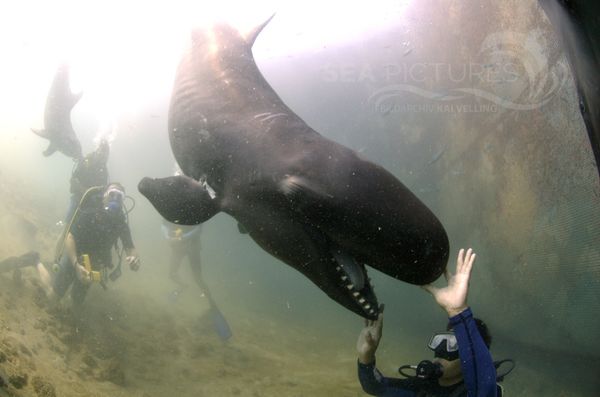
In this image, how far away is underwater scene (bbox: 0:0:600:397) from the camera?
2.30 meters

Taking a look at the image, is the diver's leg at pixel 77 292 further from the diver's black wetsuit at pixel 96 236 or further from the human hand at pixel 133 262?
the human hand at pixel 133 262

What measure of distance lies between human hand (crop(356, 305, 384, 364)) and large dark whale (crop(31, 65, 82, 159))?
13.6 metres

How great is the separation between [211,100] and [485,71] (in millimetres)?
8387

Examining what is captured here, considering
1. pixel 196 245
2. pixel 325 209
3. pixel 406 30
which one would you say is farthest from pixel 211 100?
pixel 406 30

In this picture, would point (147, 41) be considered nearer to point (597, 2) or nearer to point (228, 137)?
point (228, 137)

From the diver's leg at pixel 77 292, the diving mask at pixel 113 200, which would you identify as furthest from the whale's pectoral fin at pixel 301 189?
the diver's leg at pixel 77 292

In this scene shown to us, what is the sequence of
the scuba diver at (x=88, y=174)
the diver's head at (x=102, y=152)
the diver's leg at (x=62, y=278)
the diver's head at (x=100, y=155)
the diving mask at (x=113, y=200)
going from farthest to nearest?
1. the diver's head at (x=102, y=152)
2. the diver's head at (x=100, y=155)
3. the scuba diver at (x=88, y=174)
4. the diver's leg at (x=62, y=278)
5. the diving mask at (x=113, y=200)

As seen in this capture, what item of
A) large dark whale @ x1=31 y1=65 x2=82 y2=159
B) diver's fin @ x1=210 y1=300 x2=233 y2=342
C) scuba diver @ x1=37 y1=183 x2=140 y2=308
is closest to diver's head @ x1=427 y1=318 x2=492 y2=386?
scuba diver @ x1=37 y1=183 x2=140 y2=308

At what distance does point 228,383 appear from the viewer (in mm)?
8133

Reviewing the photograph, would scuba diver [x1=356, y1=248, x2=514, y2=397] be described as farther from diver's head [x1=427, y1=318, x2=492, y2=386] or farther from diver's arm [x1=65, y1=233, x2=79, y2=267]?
diver's arm [x1=65, y1=233, x2=79, y2=267]

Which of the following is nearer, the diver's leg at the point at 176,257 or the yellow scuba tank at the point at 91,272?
the yellow scuba tank at the point at 91,272

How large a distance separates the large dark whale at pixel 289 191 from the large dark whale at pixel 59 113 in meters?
11.9

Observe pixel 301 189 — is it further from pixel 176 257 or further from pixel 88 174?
pixel 176 257

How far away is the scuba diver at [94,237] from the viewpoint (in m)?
7.96
